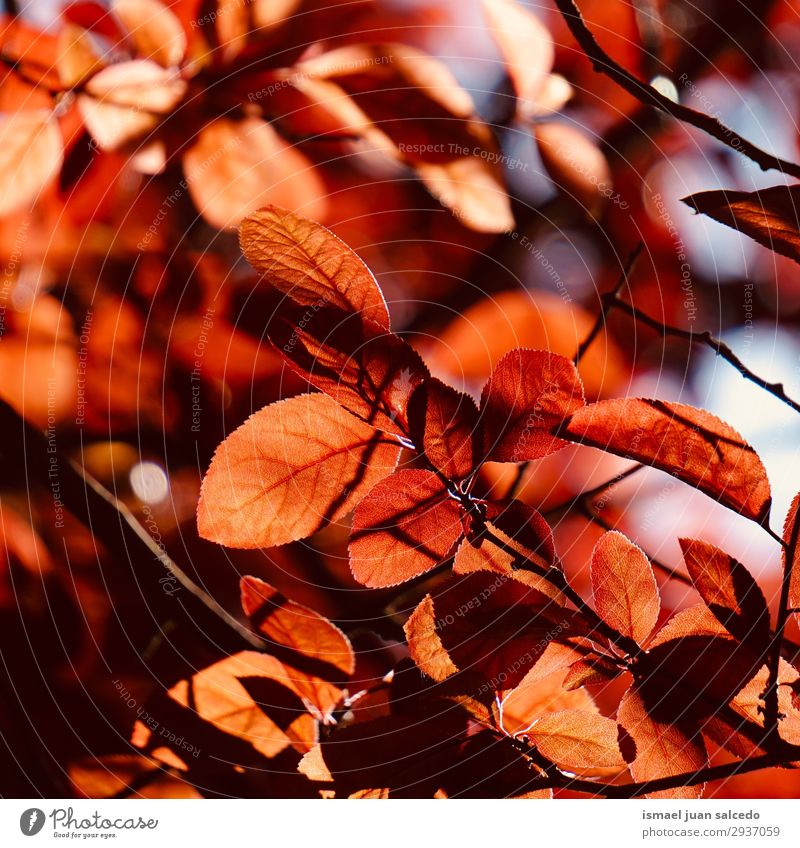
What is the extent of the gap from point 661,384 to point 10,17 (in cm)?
35

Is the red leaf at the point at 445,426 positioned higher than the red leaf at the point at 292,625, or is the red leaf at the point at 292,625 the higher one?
the red leaf at the point at 445,426

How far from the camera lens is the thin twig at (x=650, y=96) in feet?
0.91

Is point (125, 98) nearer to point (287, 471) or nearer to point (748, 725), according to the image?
point (287, 471)

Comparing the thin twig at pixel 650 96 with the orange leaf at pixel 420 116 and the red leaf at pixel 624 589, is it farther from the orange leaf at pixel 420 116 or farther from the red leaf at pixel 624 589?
the red leaf at pixel 624 589

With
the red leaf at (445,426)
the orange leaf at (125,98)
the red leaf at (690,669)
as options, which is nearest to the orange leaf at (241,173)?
the orange leaf at (125,98)

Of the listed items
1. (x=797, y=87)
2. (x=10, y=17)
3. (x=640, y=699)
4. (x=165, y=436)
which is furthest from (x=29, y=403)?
(x=797, y=87)

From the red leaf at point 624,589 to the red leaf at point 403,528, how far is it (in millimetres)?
59

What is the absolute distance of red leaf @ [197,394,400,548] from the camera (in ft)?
0.73

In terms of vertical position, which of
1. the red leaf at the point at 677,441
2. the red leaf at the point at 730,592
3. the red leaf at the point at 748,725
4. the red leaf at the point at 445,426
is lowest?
the red leaf at the point at 748,725

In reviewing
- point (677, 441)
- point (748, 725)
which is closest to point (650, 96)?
point (677, 441)

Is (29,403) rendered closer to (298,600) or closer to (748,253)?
(298,600)

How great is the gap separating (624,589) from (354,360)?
13cm

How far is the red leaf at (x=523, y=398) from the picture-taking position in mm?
217

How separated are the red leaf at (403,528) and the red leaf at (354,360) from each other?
22 millimetres
